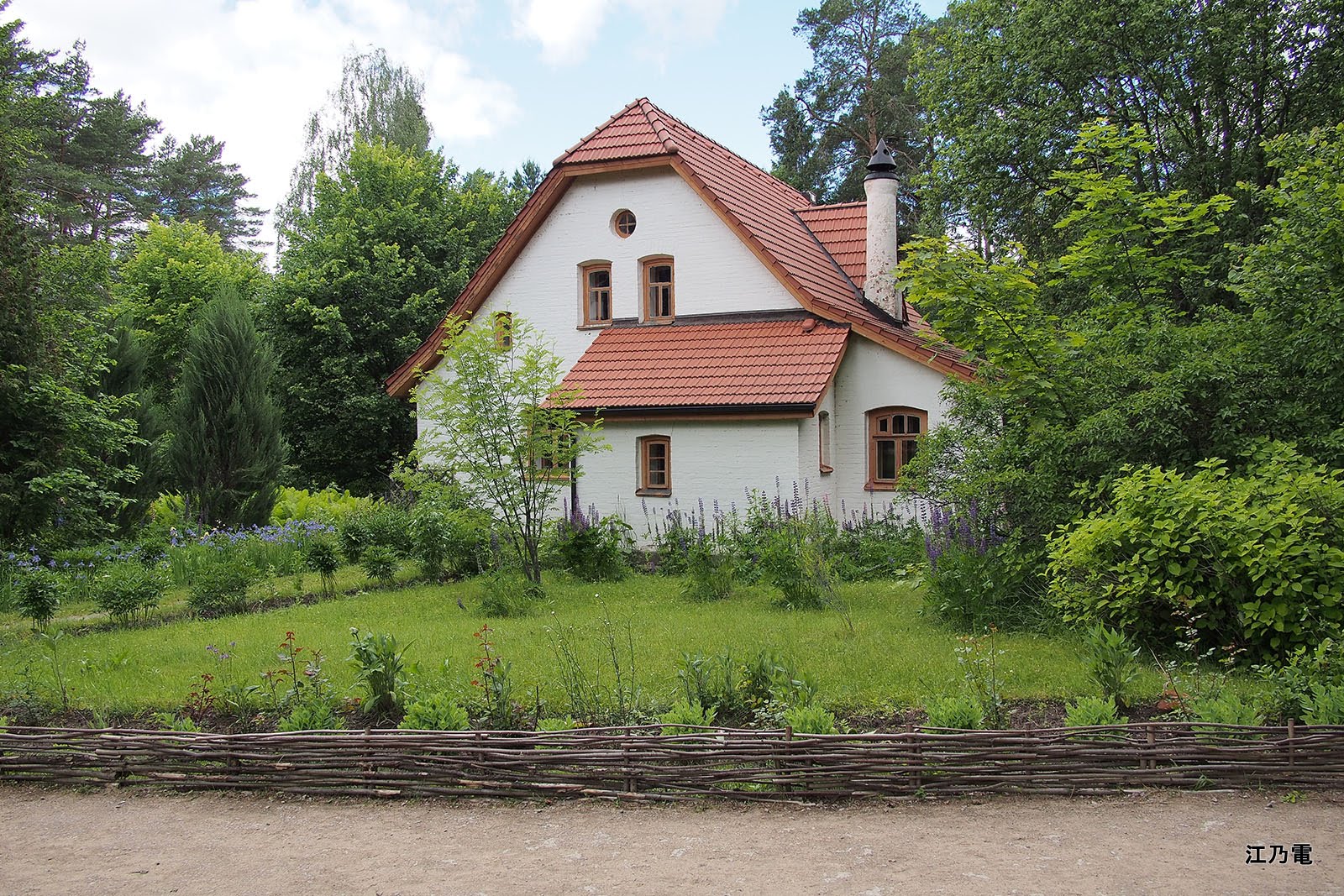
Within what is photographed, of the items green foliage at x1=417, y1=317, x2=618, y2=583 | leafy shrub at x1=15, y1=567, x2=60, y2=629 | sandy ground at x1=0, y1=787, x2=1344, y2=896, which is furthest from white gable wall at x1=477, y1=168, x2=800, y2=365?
sandy ground at x1=0, y1=787, x2=1344, y2=896

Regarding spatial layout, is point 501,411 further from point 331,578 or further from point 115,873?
point 115,873

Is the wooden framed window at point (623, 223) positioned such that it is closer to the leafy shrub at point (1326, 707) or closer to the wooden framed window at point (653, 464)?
the wooden framed window at point (653, 464)

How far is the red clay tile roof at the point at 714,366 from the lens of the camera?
613 inches

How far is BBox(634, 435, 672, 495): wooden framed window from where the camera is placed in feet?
54.4

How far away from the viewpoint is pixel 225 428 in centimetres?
1931

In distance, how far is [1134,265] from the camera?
9.76 metres

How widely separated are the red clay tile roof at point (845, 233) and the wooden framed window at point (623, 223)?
4.34m

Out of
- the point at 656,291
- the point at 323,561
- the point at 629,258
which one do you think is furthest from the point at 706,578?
the point at 629,258

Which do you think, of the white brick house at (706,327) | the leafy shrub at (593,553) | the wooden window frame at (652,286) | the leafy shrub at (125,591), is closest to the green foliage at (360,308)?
the white brick house at (706,327)

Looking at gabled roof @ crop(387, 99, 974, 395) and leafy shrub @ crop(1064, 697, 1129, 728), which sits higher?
gabled roof @ crop(387, 99, 974, 395)

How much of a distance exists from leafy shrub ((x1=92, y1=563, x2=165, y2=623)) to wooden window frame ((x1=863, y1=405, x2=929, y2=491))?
10.8 metres

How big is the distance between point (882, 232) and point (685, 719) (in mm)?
13991

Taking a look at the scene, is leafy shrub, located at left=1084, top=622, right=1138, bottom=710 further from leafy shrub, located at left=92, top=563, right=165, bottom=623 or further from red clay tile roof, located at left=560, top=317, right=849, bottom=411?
leafy shrub, located at left=92, top=563, right=165, bottom=623

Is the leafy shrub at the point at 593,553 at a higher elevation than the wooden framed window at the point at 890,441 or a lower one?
lower
